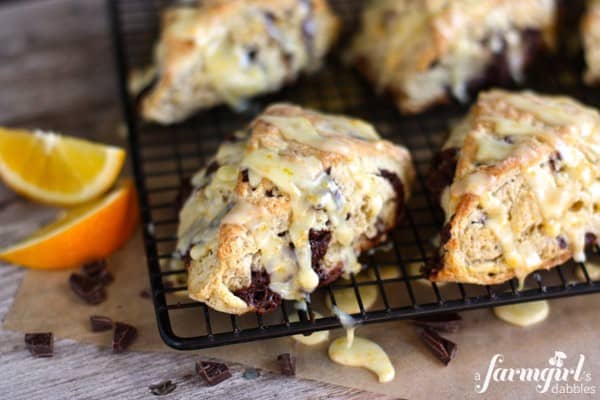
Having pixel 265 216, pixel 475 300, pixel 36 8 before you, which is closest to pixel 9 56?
pixel 36 8

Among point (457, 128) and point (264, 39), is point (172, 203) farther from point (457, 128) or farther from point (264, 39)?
point (457, 128)

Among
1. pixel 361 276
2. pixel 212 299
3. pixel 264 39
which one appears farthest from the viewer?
pixel 264 39

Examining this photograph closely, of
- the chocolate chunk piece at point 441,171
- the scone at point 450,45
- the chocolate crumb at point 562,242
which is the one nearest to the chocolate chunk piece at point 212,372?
the chocolate chunk piece at point 441,171

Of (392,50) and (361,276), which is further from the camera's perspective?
(392,50)

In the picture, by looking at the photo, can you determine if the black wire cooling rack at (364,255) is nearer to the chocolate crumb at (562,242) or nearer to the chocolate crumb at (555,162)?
the chocolate crumb at (562,242)

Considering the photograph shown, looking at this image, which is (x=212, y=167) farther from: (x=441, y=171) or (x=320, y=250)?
(x=441, y=171)

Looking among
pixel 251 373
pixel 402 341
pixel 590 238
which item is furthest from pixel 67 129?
pixel 590 238
